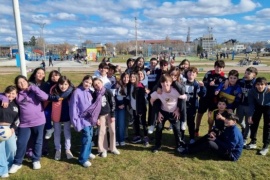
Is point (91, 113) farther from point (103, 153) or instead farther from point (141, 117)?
point (141, 117)

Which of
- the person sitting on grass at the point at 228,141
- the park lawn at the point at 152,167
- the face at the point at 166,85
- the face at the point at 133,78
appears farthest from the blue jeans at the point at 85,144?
the person sitting on grass at the point at 228,141

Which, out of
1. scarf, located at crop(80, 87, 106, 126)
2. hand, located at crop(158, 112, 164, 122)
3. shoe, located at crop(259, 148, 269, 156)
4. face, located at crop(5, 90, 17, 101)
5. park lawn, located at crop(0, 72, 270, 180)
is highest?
face, located at crop(5, 90, 17, 101)

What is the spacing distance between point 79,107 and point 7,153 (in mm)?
1514

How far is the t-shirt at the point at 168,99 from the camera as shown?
5043mm

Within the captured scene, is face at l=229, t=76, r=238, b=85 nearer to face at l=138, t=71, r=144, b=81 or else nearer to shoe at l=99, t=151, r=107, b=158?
face at l=138, t=71, r=144, b=81

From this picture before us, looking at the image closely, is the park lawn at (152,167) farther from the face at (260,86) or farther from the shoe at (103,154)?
the face at (260,86)

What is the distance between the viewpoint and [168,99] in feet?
16.7

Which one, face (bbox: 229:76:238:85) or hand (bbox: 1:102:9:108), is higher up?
face (bbox: 229:76:238:85)

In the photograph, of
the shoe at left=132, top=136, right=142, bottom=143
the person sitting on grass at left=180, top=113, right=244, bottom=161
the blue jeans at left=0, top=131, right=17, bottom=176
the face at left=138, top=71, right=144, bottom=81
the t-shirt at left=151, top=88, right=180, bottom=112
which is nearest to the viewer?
the blue jeans at left=0, top=131, right=17, bottom=176

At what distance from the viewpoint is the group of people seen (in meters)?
4.44

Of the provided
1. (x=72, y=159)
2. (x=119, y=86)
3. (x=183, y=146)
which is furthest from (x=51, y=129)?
(x=183, y=146)

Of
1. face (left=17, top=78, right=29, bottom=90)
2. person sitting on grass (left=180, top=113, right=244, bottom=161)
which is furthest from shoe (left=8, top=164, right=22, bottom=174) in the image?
person sitting on grass (left=180, top=113, right=244, bottom=161)

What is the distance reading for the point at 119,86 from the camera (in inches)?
218

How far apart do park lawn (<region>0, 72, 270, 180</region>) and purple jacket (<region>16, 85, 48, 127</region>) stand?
0.90 meters
